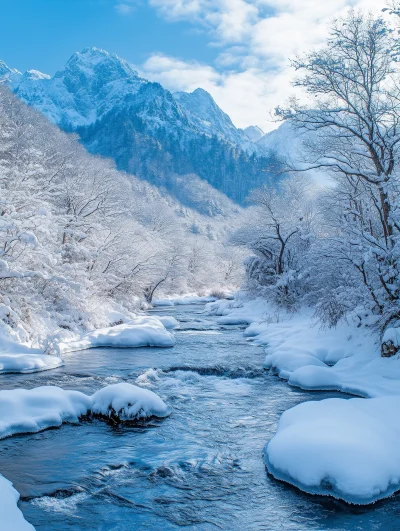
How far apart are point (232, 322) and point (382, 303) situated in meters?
15.3

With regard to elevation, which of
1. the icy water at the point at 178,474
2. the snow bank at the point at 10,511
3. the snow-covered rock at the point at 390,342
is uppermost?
the snow-covered rock at the point at 390,342

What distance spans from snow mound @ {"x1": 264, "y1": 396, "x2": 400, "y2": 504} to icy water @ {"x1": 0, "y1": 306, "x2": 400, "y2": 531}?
0.17 metres

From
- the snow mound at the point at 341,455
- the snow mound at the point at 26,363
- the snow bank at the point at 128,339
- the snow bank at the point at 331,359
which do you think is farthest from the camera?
the snow bank at the point at 128,339

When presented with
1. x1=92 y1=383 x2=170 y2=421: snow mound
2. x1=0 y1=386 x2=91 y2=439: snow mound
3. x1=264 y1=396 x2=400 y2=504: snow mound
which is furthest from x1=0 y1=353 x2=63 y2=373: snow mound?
x1=264 y1=396 x2=400 y2=504: snow mound

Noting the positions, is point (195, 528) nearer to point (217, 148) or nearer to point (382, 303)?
point (382, 303)

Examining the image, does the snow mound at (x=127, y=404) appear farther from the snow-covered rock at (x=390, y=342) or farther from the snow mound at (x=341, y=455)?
the snow-covered rock at (x=390, y=342)

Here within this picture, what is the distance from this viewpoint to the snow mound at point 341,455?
19.4ft

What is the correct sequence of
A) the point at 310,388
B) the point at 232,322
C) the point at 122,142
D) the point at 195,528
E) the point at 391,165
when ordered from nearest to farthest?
the point at 195,528
the point at 310,388
the point at 391,165
the point at 232,322
the point at 122,142

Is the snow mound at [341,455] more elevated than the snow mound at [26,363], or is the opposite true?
the snow mound at [341,455]

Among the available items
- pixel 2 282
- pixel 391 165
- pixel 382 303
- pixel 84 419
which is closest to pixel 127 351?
pixel 2 282

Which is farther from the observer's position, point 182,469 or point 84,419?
point 84,419

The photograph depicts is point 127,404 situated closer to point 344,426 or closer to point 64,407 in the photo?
point 64,407

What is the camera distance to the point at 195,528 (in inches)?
207

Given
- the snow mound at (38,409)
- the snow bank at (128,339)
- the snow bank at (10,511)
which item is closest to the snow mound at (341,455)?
the snow bank at (10,511)
